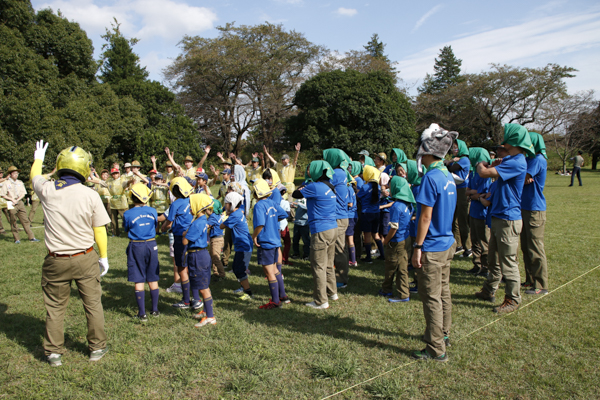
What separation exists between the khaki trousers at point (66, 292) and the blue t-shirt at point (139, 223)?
1.00 metres

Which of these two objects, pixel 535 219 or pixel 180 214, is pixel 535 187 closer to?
pixel 535 219

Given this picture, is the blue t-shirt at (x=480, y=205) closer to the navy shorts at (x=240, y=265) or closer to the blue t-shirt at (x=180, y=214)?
the navy shorts at (x=240, y=265)

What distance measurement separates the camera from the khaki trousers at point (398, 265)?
18.1ft

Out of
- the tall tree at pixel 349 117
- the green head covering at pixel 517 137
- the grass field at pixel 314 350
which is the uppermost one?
the tall tree at pixel 349 117

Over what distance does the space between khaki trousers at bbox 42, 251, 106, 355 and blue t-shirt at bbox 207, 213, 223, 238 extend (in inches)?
92.8

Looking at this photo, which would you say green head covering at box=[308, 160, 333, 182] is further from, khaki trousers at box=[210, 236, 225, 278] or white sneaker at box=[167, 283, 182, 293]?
white sneaker at box=[167, 283, 182, 293]

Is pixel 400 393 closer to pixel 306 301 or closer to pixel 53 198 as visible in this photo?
pixel 306 301

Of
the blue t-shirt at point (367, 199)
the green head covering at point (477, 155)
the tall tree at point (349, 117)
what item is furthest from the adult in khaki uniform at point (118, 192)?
the tall tree at point (349, 117)

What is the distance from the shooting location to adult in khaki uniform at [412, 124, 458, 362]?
3.72m

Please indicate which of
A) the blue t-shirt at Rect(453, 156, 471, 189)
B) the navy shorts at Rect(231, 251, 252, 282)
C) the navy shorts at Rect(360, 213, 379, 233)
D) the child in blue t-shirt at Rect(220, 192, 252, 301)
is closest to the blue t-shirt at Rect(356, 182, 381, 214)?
the navy shorts at Rect(360, 213, 379, 233)

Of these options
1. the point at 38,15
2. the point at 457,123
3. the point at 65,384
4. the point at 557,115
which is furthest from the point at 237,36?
the point at 65,384

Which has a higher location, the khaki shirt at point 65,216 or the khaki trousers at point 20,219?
the khaki shirt at point 65,216

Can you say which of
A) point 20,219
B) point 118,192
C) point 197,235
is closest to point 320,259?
point 197,235

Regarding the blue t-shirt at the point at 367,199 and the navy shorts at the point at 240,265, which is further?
the blue t-shirt at the point at 367,199
